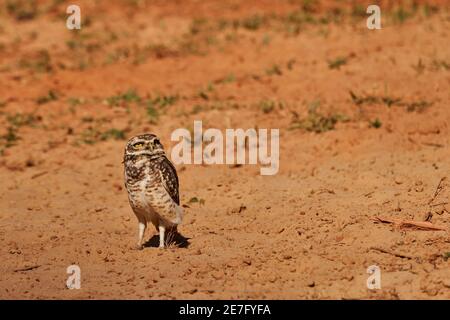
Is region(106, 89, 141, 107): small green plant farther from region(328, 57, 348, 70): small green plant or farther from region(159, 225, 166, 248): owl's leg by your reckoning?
region(159, 225, 166, 248): owl's leg

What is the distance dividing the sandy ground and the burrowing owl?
1.43 feet

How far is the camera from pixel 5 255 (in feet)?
25.0

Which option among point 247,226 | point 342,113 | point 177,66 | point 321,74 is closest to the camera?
point 247,226

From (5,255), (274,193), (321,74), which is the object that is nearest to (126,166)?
(5,255)

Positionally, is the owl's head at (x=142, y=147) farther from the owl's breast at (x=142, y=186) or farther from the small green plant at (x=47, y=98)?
the small green plant at (x=47, y=98)

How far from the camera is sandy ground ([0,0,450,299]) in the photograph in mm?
6836

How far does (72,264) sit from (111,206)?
1819mm

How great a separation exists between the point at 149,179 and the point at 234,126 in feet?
12.0

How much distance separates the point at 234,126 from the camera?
424 inches

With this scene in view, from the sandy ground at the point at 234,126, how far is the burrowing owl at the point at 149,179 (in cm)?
44

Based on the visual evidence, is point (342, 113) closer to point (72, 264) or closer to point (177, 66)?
point (177, 66)

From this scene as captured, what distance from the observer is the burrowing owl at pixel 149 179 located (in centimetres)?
726

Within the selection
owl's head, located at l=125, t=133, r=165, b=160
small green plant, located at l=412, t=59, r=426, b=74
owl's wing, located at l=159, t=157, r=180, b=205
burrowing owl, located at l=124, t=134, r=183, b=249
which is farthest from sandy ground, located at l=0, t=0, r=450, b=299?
owl's head, located at l=125, t=133, r=165, b=160

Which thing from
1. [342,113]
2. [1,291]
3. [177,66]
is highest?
[177,66]
